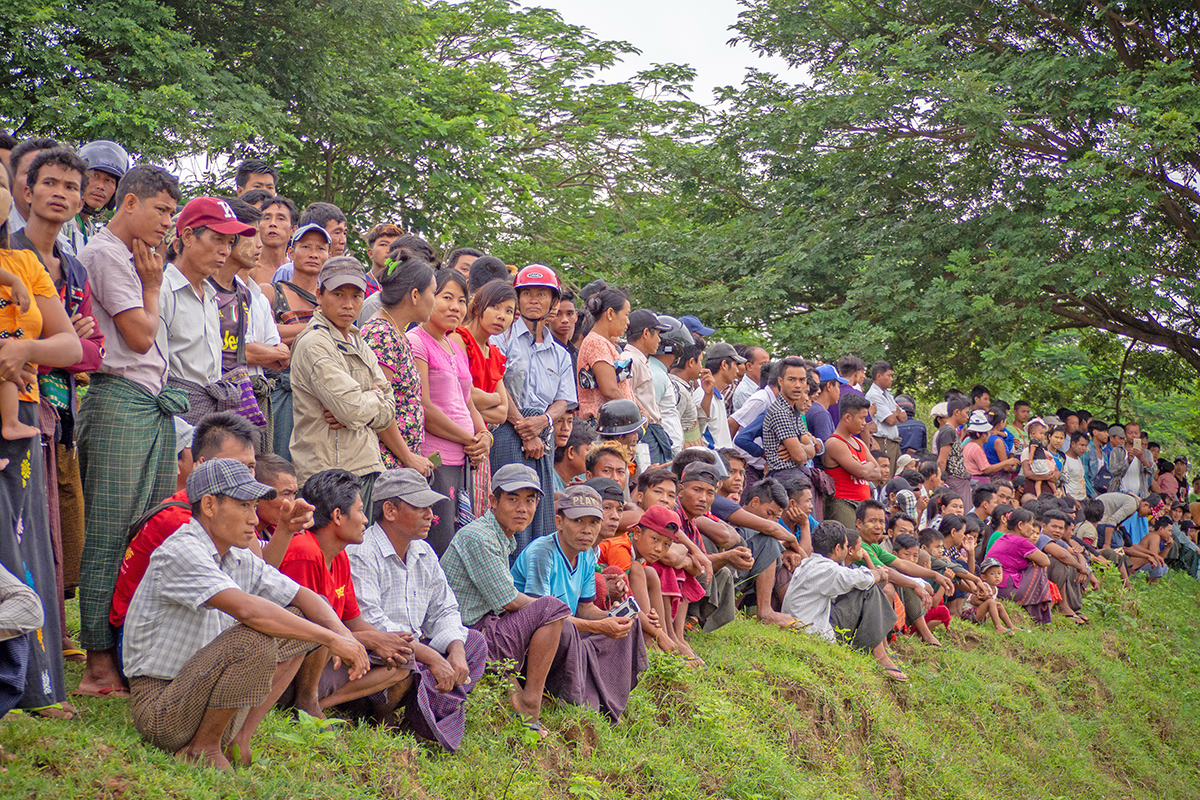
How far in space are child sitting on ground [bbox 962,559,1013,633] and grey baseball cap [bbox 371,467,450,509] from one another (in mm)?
7897

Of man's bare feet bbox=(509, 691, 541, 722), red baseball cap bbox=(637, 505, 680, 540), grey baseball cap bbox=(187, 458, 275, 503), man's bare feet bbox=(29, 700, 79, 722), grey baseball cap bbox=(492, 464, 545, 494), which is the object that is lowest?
man's bare feet bbox=(509, 691, 541, 722)

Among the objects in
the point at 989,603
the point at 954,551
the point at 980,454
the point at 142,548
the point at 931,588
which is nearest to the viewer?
the point at 142,548

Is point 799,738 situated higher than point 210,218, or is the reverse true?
point 210,218

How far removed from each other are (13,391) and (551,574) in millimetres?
2750

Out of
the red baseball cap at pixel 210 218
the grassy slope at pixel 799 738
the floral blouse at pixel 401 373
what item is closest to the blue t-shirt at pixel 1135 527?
the grassy slope at pixel 799 738

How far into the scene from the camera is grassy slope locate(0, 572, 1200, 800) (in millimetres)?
3820

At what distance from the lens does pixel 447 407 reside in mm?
5820

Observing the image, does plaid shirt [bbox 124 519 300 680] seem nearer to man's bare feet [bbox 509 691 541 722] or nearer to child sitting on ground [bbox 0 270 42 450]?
child sitting on ground [bbox 0 270 42 450]

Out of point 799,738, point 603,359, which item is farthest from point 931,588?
point 603,359

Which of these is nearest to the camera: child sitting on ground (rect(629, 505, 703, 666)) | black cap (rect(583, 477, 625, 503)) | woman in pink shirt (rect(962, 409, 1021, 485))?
black cap (rect(583, 477, 625, 503))

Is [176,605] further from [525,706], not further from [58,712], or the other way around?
[525,706]

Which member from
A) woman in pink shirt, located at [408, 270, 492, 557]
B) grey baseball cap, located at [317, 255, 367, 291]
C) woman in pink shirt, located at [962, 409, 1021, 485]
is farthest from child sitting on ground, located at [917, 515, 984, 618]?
grey baseball cap, located at [317, 255, 367, 291]

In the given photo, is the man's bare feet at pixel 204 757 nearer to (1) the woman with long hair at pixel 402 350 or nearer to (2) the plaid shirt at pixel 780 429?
(1) the woman with long hair at pixel 402 350

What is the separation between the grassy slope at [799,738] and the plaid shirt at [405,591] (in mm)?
435
